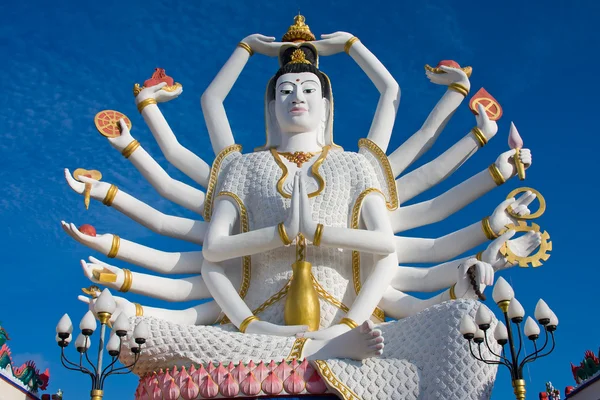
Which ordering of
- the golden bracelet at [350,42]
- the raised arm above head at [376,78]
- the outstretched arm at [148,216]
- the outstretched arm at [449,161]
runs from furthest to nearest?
the golden bracelet at [350,42] < the raised arm above head at [376,78] < the outstretched arm at [449,161] < the outstretched arm at [148,216]

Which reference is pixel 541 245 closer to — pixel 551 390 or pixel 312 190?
pixel 312 190

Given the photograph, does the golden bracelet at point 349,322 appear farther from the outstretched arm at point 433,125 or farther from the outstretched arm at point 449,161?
the outstretched arm at point 433,125

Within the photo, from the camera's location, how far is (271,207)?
318 inches

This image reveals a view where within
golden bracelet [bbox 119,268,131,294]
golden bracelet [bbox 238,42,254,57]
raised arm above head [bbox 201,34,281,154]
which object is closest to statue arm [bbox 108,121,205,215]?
raised arm above head [bbox 201,34,281,154]

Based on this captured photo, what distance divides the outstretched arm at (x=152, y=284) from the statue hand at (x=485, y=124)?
3.75 m

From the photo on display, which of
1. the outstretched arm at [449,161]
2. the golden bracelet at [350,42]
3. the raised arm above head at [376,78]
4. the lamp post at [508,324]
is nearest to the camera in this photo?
the lamp post at [508,324]

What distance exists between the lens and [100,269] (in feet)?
24.7

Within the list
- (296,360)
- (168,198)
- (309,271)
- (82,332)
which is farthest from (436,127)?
(82,332)

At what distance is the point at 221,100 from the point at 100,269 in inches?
122

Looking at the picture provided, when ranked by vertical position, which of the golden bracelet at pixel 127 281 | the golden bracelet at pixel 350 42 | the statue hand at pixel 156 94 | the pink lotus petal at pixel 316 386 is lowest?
the pink lotus petal at pixel 316 386

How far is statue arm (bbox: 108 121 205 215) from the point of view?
8719 millimetres

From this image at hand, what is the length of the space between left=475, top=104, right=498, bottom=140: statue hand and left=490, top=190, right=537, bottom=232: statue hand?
1.02m

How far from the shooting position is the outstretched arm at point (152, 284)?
24.7 feet

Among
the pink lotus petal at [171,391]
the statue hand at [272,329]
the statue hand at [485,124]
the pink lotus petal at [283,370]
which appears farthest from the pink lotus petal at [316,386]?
the statue hand at [485,124]
